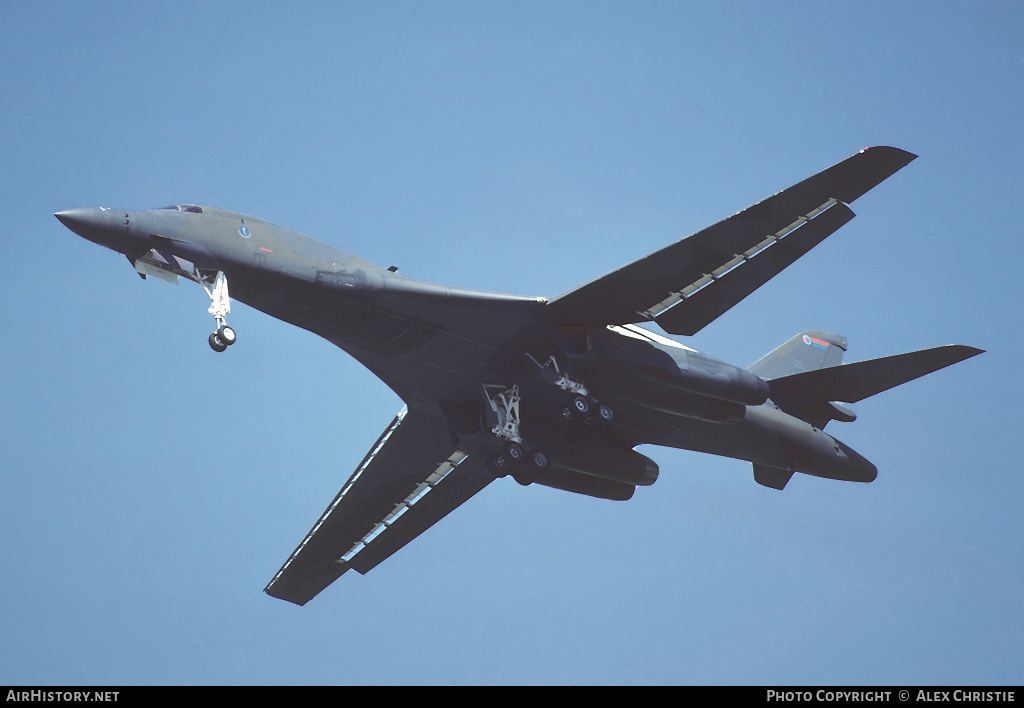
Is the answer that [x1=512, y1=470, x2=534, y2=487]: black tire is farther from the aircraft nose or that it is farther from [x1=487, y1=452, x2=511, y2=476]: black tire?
the aircraft nose

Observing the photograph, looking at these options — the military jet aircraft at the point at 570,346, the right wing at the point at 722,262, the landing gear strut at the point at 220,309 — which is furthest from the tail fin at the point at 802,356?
the landing gear strut at the point at 220,309

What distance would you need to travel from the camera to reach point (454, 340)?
26.2 meters

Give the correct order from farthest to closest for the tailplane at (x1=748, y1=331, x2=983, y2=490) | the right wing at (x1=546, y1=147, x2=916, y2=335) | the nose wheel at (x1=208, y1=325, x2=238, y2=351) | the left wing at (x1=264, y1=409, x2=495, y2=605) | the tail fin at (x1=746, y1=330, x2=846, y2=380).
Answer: the tail fin at (x1=746, y1=330, x2=846, y2=380), the left wing at (x1=264, y1=409, x2=495, y2=605), the tailplane at (x1=748, y1=331, x2=983, y2=490), the right wing at (x1=546, y1=147, x2=916, y2=335), the nose wheel at (x1=208, y1=325, x2=238, y2=351)

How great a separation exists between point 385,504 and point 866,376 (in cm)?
1488

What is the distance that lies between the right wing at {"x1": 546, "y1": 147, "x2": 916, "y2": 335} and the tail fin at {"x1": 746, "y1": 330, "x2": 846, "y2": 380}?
25.5 feet

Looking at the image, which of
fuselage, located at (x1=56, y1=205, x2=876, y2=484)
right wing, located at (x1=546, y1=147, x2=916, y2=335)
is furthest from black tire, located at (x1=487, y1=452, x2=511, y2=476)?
right wing, located at (x1=546, y1=147, x2=916, y2=335)

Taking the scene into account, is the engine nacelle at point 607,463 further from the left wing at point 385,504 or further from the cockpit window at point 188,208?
the cockpit window at point 188,208

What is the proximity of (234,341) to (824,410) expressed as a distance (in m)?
17.1

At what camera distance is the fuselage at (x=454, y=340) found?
2403 centimetres

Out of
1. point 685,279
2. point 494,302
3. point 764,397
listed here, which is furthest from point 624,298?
point 764,397

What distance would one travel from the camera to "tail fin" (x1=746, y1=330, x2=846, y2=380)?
3362 centimetres

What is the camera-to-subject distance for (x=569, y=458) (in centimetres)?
2836

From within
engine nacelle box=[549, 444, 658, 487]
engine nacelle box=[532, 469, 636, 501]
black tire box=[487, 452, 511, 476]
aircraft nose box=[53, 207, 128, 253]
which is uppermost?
aircraft nose box=[53, 207, 128, 253]
